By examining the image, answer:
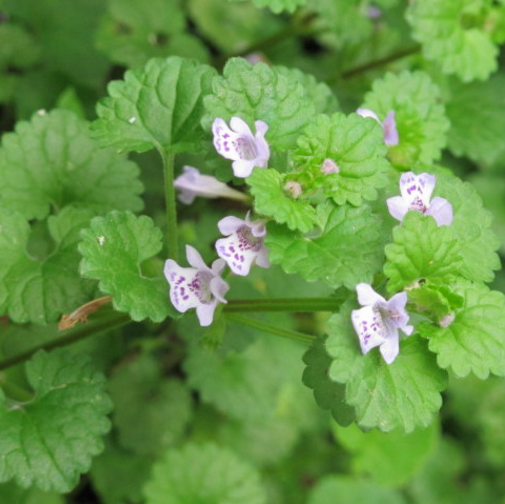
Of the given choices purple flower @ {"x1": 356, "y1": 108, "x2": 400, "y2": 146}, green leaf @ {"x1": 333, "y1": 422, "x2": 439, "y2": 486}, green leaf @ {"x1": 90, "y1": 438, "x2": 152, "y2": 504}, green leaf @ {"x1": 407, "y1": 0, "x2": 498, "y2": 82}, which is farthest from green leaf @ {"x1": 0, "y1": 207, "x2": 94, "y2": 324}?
green leaf @ {"x1": 333, "y1": 422, "x2": 439, "y2": 486}

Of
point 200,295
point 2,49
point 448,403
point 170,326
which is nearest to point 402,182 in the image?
point 200,295

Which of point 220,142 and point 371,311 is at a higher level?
point 220,142

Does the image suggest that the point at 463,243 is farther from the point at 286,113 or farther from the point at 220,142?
the point at 220,142

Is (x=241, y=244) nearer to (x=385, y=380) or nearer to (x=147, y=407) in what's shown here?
(x=385, y=380)

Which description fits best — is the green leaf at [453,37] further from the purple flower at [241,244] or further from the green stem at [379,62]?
the purple flower at [241,244]

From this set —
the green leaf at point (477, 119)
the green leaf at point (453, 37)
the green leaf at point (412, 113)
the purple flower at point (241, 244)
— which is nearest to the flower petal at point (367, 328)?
the purple flower at point (241, 244)

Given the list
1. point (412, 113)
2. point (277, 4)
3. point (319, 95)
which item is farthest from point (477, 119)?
point (277, 4)
